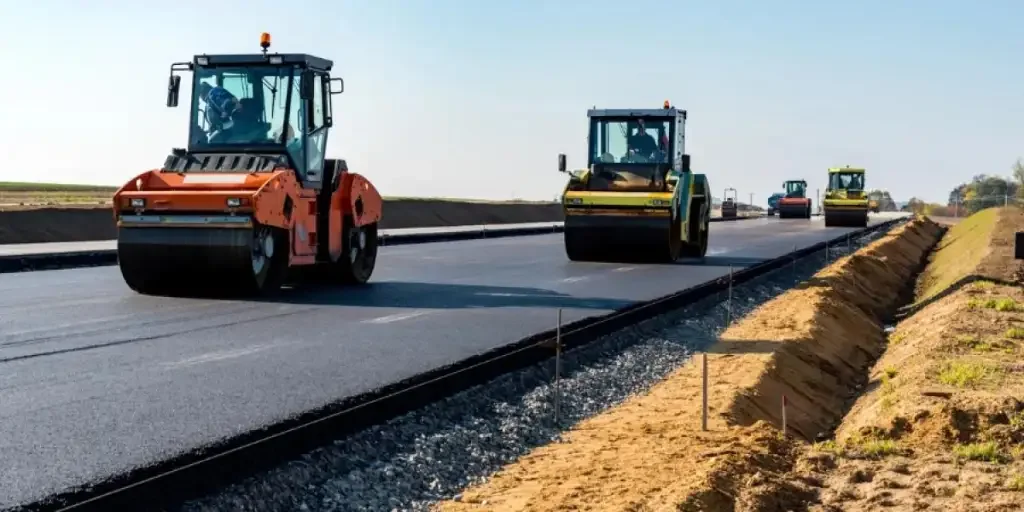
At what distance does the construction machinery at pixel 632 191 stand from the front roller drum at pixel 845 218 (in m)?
31.4

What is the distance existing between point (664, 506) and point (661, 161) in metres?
17.7

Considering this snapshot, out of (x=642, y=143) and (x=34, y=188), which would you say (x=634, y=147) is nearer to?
(x=642, y=143)

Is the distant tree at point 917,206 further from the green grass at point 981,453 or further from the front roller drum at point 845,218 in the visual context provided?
the green grass at point 981,453

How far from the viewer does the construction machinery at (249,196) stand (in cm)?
1434

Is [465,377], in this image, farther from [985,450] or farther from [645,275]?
[645,275]

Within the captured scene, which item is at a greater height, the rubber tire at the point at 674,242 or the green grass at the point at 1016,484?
the rubber tire at the point at 674,242

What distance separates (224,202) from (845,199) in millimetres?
45021

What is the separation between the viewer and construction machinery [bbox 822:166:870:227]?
180 feet

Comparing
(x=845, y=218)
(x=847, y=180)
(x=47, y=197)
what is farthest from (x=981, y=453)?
(x=47, y=197)

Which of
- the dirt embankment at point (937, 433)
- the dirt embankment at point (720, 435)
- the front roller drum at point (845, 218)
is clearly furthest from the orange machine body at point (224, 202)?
the front roller drum at point (845, 218)

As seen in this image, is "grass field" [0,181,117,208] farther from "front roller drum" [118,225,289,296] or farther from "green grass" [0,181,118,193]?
"front roller drum" [118,225,289,296]

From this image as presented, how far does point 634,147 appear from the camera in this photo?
24.2 m

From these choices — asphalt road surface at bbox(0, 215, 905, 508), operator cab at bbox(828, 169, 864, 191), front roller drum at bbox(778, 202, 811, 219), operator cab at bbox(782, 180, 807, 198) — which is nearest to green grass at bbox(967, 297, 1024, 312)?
asphalt road surface at bbox(0, 215, 905, 508)

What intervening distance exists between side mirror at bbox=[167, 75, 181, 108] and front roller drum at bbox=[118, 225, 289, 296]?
1949 mm
